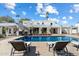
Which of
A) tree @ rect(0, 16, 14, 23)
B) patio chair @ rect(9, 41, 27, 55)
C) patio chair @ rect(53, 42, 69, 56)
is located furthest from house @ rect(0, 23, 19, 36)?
patio chair @ rect(53, 42, 69, 56)

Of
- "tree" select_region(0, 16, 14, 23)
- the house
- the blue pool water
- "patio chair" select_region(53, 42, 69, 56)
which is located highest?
"tree" select_region(0, 16, 14, 23)

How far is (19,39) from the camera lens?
21.9 ft

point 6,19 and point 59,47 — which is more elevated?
point 6,19

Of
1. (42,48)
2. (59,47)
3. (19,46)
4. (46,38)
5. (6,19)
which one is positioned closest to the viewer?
(19,46)

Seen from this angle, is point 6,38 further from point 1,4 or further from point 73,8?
point 73,8

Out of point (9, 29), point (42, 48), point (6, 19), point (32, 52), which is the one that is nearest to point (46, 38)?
A: point (42, 48)

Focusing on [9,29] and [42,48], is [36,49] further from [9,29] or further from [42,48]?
[9,29]

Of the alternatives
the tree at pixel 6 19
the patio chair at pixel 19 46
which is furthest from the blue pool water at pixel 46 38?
the tree at pixel 6 19

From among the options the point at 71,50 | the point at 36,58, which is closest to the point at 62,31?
the point at 71,50

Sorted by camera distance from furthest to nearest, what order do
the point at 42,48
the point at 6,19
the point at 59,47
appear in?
the point at 42,48 → the point at 6,19 → the point at 59,47

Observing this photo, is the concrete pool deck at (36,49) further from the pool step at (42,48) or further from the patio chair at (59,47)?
the patio chair at (59,47)

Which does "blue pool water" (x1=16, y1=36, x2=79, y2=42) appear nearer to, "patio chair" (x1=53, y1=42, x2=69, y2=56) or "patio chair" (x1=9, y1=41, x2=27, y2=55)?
"patio chair" (x1=53, y1=42, x2=69, y2=56)

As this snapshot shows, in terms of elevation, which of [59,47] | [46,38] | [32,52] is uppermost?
[46,38]

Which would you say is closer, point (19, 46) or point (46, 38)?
point (19, 46)
